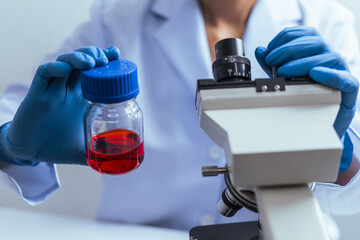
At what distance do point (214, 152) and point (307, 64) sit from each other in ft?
1.92

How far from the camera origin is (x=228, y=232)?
2.99 ft

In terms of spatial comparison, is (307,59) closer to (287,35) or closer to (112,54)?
(287,35)

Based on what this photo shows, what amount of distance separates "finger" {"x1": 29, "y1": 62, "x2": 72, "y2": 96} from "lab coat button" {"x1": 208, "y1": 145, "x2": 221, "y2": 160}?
567mm

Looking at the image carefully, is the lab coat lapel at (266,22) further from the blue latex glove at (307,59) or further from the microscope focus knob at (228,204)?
the microscope focus knob at (228,204)

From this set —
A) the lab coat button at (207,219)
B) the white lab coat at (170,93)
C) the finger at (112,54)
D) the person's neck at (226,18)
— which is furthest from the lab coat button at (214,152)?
the finger at (112,54)

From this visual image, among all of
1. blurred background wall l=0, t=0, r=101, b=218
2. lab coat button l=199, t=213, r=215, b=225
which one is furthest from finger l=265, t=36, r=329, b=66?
blurred background wall l=0, t=0, r=101, b=218

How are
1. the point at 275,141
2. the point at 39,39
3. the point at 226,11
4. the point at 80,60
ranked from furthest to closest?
1. the point at 39,39
2. the point at 226,11
3. the point at 80,60
4. the point at 275,141

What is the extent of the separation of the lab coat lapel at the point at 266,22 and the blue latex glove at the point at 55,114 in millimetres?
587

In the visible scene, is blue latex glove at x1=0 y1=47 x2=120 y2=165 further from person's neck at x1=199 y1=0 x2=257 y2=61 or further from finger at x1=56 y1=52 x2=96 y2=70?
A: person's neck at x1=199 y1=0 x2=257 y2=61

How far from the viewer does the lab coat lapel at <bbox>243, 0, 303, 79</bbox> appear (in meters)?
1.32

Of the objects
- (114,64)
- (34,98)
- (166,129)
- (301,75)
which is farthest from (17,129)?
(301,75)

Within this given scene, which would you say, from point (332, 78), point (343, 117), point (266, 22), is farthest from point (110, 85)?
point (266, 22)

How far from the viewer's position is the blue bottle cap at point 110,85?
68cm

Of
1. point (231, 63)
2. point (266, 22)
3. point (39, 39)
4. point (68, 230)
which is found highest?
point (266, 22)
